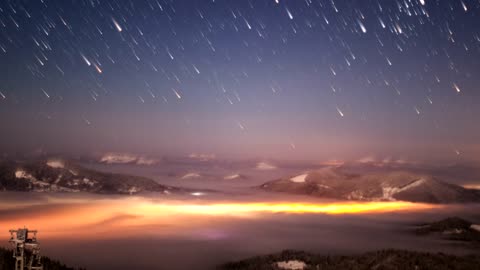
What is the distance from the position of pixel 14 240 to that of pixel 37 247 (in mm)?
3685

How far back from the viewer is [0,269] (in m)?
200

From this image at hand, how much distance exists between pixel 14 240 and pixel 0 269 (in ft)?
589

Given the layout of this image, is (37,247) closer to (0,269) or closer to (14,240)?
(14,240)

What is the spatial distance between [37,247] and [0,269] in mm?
182319

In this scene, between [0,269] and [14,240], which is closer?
[14,240]

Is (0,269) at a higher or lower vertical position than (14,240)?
lower

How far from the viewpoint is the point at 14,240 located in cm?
4978

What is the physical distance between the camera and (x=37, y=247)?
48.3 m

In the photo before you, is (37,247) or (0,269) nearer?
(37,247)

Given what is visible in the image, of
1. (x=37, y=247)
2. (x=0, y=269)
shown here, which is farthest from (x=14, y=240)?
(x=0, y=269)

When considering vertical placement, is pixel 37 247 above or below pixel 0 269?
above
